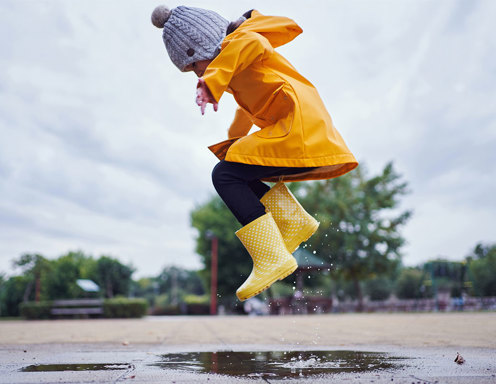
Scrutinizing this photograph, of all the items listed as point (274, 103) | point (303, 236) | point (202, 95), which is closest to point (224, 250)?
point (303, 236)

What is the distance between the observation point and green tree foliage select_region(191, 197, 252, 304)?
28958mm

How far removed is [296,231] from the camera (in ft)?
9.03

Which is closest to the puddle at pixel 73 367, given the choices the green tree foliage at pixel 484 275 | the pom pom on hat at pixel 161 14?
the pom pom on hat at pixel 161 14

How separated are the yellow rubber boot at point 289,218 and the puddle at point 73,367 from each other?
1174 millimetres

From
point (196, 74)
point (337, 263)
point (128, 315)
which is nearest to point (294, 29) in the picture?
point (196, 74)

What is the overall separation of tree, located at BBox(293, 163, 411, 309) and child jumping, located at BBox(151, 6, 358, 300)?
22.6 m

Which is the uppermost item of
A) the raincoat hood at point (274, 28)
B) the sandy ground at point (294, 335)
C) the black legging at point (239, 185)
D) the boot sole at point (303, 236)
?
the raincoat hood at point (274, 28)

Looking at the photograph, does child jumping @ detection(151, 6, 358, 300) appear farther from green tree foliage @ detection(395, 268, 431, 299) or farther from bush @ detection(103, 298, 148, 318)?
green tree foliage @ detection(395, 268, 431, 299)

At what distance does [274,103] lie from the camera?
102 inches

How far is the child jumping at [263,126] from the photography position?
240 centimetres

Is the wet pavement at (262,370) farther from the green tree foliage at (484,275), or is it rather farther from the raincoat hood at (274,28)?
the green tree foliage at (484,275)

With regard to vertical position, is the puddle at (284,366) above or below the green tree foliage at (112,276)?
below

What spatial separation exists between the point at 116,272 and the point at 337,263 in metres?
12.8

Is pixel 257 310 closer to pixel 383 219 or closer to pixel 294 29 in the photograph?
pixel 383 219
